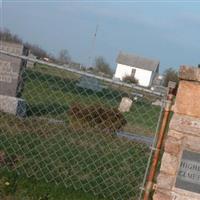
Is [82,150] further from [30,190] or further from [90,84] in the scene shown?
[90,84]

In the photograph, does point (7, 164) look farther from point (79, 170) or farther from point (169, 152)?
point (169, 152)

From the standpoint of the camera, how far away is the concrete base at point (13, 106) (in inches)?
547

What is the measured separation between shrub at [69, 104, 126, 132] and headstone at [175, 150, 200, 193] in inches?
262

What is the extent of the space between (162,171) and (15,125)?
656 centimetres

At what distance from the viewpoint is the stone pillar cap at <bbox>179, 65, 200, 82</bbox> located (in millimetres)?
4797

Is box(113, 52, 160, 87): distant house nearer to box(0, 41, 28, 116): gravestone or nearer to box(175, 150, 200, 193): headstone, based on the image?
box(0, 41, 28, 116): gravestone

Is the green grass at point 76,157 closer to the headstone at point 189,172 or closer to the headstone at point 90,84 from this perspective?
the headstone at point 90,84

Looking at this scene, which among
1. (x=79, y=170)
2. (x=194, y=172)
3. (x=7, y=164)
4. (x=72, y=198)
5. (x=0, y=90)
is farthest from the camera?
(x=0, y=90)

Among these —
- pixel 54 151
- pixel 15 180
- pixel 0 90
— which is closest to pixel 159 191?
pixel 15 180

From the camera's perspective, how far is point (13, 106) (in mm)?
14133

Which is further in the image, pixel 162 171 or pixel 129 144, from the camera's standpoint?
pixel 129 144

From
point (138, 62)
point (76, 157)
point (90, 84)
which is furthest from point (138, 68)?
point (76, 157)

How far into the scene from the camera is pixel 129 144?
11.7m

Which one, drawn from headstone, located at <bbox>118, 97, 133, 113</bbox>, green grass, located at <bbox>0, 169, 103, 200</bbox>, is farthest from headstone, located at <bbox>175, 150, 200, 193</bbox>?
headstone, located at <bbox>118, 97, 133, 113</bbox>
